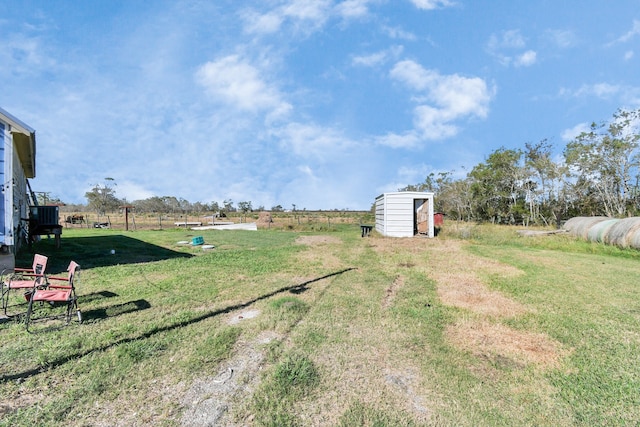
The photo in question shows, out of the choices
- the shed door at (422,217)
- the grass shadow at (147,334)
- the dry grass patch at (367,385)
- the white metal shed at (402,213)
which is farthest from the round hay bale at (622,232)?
the dry grass patch at (367,385)

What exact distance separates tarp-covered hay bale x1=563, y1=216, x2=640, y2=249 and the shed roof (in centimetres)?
1922

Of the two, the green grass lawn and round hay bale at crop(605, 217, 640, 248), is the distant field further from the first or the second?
the green grass lawn

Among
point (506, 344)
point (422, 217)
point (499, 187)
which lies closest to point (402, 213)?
point (422, 217)

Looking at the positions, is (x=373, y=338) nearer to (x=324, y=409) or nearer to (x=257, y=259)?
(x=324, y=409)

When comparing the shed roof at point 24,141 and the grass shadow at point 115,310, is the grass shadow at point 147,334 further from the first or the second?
the shed roof at point 24,141

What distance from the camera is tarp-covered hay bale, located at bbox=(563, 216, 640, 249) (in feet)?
36.4

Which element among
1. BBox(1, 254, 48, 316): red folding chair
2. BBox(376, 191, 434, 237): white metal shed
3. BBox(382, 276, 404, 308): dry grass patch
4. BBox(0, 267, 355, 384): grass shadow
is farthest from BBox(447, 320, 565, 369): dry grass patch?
BBox(376, 191, 434, 237): white metal shed

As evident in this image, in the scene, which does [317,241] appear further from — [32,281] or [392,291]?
[32,281]

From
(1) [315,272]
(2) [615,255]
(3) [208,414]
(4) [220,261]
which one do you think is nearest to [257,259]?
(4) [220,261]

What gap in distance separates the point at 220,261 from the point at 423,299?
19.0ft

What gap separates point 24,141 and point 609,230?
21492 millimetres

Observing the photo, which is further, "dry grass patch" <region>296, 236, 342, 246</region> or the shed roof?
"dry grass patch" <region>296, 236, 342, 246</region>

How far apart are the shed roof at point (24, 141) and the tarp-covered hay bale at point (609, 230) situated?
19.2 metres

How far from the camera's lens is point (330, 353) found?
322cm
